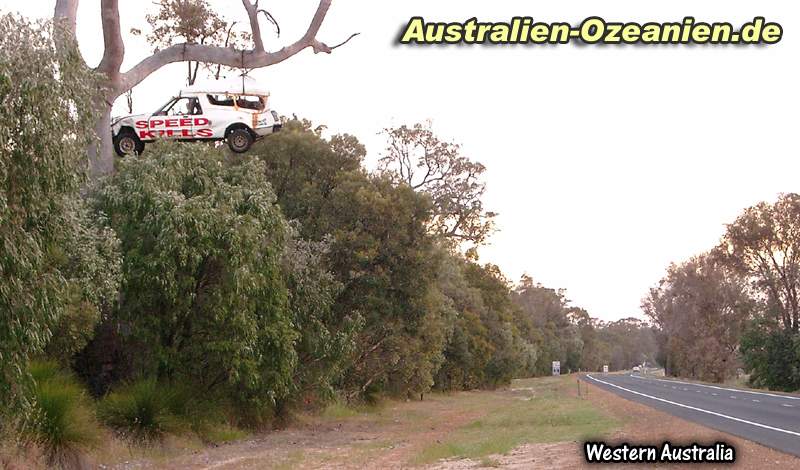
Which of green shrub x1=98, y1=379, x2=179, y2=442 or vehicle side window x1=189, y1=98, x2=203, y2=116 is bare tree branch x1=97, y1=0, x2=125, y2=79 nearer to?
vehicle side window x1=189, y1=98, x2=203, y2=116

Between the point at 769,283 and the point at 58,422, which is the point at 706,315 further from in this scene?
the point at 58,422

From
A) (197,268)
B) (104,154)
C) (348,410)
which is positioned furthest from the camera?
(348,410)

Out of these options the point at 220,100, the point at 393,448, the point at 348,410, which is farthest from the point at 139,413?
the point at 348,410

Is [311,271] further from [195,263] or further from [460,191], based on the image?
[460,191]

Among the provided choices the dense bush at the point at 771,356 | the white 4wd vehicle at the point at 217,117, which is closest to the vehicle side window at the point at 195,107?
the white 4wd vehicle at the point at 217,117

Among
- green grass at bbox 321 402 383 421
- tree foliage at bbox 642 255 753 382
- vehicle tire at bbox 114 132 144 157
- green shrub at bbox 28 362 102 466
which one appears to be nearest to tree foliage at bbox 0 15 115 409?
green shrub at bbox 28 362 102 466

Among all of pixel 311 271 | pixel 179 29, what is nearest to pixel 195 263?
pixel 311 271

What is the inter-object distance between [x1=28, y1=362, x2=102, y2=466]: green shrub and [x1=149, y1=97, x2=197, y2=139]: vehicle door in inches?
287

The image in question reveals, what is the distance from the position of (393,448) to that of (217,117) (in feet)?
30.5

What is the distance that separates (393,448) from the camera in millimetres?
21469

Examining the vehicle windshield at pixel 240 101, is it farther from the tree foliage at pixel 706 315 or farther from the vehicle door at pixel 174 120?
the tree foliage at pixel 706 315

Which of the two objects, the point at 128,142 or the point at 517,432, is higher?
the point at 128,142

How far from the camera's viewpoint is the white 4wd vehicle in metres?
21.5

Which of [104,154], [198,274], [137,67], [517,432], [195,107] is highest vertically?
[137,67]
